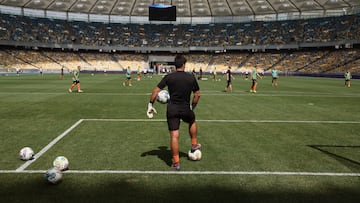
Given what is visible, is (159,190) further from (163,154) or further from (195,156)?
(163,154)

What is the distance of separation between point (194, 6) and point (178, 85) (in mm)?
73014

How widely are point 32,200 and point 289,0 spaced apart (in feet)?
244

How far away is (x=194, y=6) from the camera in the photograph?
72562 millimetres

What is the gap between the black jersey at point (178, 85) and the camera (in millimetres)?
4773

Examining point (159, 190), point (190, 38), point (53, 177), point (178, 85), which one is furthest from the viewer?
point (190, 38)

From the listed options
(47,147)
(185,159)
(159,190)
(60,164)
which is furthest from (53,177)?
(185,159)

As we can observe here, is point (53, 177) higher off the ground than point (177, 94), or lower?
lower

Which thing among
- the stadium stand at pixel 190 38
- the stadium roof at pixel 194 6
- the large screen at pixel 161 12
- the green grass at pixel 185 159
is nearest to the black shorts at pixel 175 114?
the green grass at pixel 185 159

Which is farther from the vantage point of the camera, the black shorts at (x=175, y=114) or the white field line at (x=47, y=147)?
the white field line at (x=47, y=147)

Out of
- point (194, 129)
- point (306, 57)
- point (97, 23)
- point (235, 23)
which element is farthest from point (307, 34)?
point (194, 129)

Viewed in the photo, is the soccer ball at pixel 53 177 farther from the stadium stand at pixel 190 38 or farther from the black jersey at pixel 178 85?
the stadium stand at pixel 190 38

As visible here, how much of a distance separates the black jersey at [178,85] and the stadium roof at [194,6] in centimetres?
7087

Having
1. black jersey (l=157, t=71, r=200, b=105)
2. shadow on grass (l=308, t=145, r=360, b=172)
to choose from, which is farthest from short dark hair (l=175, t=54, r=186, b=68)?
shadow on grass (l=308, t=145, r=360, b=172)

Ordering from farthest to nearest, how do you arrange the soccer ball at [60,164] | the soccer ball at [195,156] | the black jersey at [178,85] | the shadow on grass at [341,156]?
1. the soccer ball at [195,156]
2. the shadow on grass at [341,156]
3. the black jersey at [178,85]
4. the soccer ball at [60,164]
